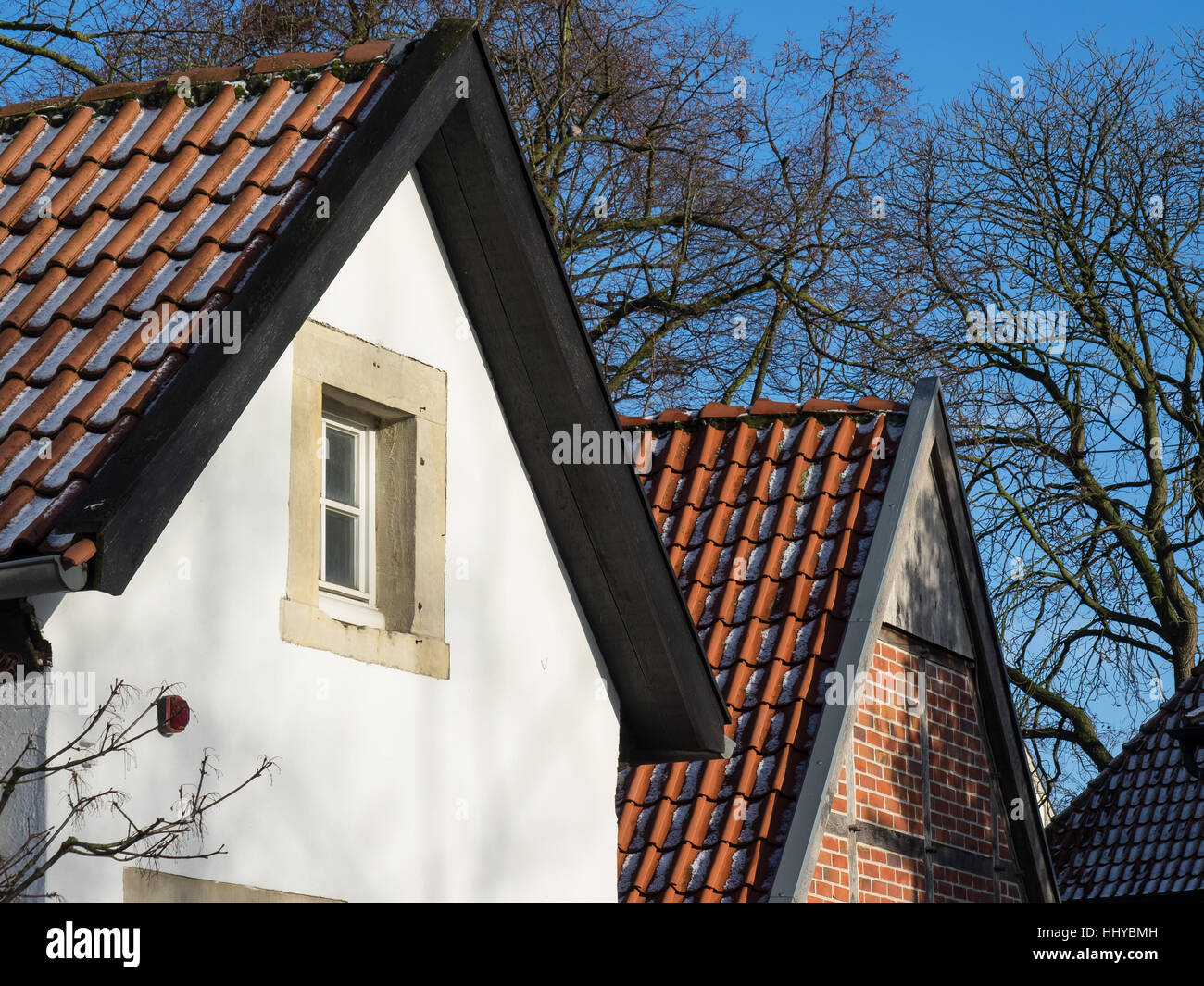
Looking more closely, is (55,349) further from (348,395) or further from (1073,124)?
(1073,124)

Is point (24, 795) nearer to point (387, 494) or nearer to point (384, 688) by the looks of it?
point (384, 688)

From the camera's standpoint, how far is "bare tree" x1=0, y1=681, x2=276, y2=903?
5.51 m

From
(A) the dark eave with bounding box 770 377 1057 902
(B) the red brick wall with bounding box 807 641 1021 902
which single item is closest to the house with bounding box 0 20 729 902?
(A) the dark eave with bounding box 770 377 1057 902

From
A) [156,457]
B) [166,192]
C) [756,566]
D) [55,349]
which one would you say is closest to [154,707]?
[156,457]

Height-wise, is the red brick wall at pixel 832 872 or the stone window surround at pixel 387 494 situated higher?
the stone window surround at pixel 387 494

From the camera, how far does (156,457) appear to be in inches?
232

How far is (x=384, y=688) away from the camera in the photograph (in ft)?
24.3

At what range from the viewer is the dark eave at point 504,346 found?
652cm

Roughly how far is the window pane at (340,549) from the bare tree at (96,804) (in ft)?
4.13

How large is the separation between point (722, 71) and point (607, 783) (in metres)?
11.3

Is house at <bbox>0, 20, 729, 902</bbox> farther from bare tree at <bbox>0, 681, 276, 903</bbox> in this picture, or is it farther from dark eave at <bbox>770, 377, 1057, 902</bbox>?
dark eave at <bbox>770, 377, 1057, 902</bbox>

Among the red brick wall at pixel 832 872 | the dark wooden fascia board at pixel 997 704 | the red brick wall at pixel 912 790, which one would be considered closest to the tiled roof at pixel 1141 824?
the dark wooden fascia board at pixel 997 704

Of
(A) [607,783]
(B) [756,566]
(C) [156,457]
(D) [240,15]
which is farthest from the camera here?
(D) [240,15]

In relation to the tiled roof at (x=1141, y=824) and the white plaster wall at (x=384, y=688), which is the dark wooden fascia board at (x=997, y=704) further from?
the tiled roof at (x=1141, y=824)
